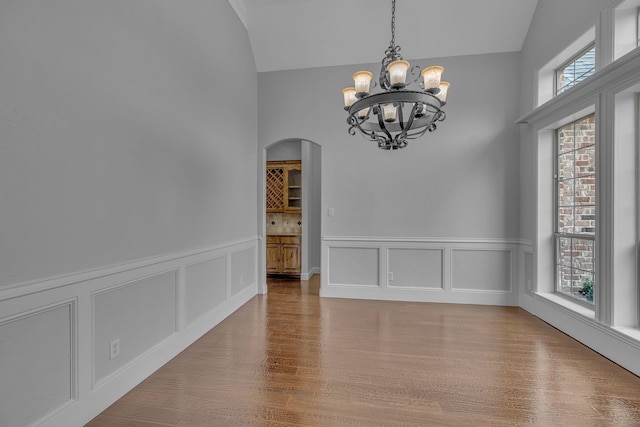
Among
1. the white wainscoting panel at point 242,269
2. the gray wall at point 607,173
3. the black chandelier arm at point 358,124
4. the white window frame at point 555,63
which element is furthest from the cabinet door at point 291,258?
the white window frame at point 555,63

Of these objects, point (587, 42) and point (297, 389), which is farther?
point (587, 42)

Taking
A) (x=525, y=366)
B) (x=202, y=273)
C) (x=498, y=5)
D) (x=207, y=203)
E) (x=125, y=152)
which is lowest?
(x=525, y=366)

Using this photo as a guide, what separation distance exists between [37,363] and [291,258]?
14.5 ft

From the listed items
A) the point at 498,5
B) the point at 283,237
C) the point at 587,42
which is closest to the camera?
the point at 587,42

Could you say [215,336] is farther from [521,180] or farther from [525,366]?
[521,180]

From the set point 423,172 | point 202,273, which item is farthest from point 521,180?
point 202,273

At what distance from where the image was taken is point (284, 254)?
5.93 m

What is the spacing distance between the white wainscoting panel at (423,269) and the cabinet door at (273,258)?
1.56m

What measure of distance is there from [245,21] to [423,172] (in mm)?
3221

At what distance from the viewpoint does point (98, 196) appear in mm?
1925

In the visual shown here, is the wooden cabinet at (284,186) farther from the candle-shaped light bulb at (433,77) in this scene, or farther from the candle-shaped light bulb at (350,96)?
the candle-shaped light bulb at (433,77)

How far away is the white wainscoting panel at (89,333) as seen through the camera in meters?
1.49

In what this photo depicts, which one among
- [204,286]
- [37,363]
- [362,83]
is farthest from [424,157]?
[37,363]

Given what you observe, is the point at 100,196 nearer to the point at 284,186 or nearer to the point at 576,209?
the point at 284,186
